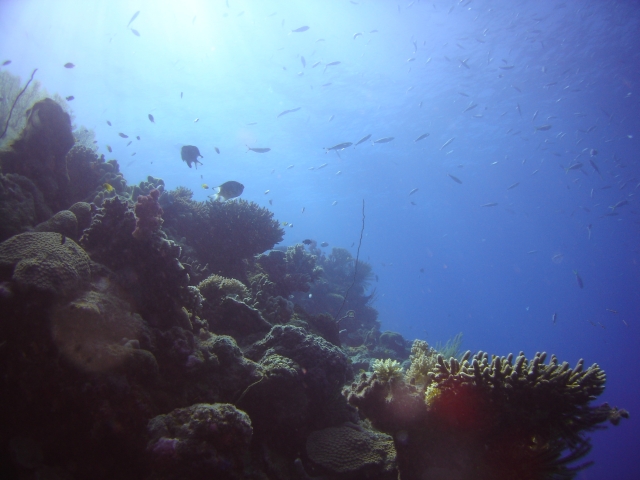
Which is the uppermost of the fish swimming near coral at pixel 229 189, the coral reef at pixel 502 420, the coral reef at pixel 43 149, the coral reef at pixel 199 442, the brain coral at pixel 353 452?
the fish swimming near coral at pixel 229 189

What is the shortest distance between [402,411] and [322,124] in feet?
123

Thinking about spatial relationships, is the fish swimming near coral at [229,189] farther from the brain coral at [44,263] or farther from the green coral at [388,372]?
the green coral at [388,372]

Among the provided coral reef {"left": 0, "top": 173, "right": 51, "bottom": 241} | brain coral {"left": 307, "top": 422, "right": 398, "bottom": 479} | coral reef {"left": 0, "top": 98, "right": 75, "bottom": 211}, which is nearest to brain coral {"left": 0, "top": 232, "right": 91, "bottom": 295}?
coral reef {"left": 0, "top": 173, "right": 51, "bottom": 241}

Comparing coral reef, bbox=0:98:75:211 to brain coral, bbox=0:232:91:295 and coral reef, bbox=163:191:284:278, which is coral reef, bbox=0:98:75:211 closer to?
coral reef, bbox=163:191:284:278

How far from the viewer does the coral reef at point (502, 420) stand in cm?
296

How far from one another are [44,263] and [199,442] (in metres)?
2.32

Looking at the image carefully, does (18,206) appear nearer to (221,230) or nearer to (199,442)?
(221,230)

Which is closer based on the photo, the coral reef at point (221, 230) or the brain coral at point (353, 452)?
the brain coral at point (353, 452)

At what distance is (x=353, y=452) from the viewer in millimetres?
3426

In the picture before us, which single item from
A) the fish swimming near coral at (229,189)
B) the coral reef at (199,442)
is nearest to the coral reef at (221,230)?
the fish swimming near coral at (229,189)

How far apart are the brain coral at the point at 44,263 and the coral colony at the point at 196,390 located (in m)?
0.01

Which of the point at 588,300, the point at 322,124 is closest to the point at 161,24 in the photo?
the point at 322,124

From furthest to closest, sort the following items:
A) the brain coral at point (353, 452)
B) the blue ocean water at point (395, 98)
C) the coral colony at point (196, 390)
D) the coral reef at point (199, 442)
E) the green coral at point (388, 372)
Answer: the blue ocean water at point (395, 98) < the green coral at point (388, 372) < the brain coral at point (353, 452) < the coral colony at point (196, 390) < the coral reef at point (199, 442)

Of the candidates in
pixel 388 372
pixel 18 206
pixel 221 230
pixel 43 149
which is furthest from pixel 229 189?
pixel 388 372
